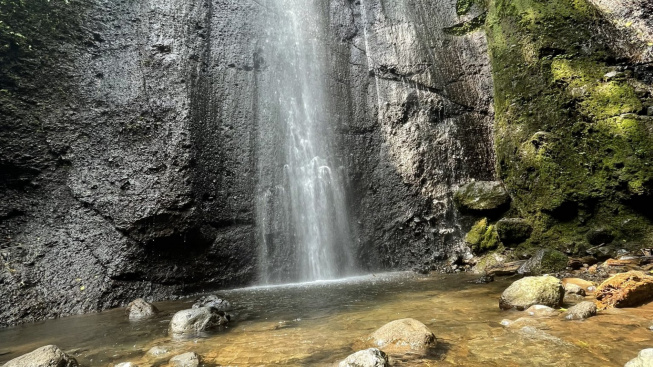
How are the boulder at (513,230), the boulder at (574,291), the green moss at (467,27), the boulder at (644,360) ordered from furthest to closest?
the green moss at (467,27), the boulder at (513,230), the boulder at (574,291), the boulder at (644,360)

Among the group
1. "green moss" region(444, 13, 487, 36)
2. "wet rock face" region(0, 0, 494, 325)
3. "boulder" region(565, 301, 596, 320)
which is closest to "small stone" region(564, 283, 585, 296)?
"boulder" region(565, 301, 596, 320)

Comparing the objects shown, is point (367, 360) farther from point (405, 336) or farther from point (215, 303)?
point (215, 303)

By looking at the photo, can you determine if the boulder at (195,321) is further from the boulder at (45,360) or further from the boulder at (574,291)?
the boulder at (574,291)

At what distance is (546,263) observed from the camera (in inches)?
252

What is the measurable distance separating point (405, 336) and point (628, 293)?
2622 millimetres

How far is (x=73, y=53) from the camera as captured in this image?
28.7 feet

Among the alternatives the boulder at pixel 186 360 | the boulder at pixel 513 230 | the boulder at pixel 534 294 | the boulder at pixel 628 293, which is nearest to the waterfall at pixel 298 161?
the boulder at pixel 513 230

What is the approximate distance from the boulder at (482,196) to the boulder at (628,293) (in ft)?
16.1

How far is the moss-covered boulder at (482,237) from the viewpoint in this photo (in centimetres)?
848

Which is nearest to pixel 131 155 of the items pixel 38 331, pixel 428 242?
pixel 38 331

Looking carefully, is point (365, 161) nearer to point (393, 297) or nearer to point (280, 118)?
point (280, 118)

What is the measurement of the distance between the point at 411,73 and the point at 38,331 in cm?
1088

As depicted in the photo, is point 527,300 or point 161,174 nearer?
point 527,300

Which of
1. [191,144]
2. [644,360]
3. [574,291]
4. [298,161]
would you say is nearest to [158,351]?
[644,360]
